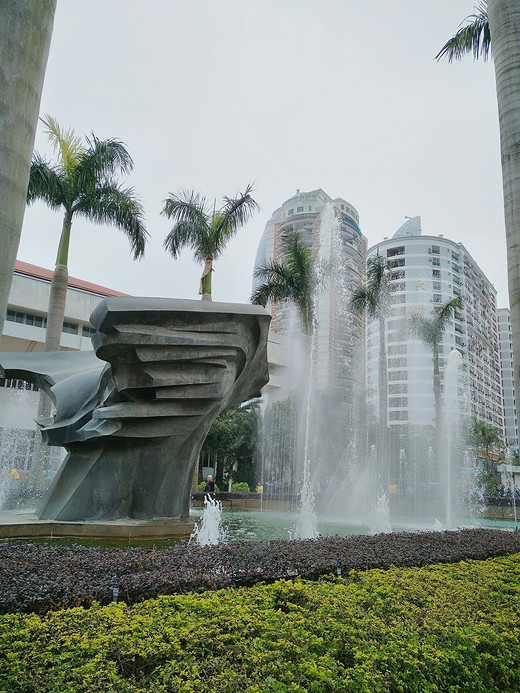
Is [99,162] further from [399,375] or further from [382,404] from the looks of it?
[399,375]

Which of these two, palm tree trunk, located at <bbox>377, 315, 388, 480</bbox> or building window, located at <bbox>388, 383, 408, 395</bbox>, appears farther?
building window, located at <bbox>388, 383, 408, 395</bbox>

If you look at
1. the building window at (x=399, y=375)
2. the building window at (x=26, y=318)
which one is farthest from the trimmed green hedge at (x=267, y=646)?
the building window at (x=399, y=375)

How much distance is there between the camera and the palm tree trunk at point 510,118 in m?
6.48

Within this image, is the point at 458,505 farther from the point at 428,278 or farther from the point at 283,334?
the point at 428,278

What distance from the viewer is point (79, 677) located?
9.09 feet

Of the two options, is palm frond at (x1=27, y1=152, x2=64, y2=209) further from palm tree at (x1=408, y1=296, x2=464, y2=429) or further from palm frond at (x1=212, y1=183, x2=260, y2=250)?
palm tree at (x1=408, y1=296, x2=464, y2=429)

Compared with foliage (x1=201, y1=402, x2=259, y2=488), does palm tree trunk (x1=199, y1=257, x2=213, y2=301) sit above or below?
above

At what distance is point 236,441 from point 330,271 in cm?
1306

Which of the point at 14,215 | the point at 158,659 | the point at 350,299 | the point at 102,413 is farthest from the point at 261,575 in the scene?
the point at 350,299

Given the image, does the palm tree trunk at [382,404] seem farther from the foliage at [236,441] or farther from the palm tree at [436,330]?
the foliage at [236,441]

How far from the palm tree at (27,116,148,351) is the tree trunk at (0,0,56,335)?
561 inches

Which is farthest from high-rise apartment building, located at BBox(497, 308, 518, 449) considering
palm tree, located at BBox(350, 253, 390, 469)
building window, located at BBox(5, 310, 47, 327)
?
building window, located at BBox(5, 310, 47, 327)

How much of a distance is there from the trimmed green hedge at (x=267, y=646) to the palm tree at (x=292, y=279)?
63.3 ft

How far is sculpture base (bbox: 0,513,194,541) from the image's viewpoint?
27.7 feet
